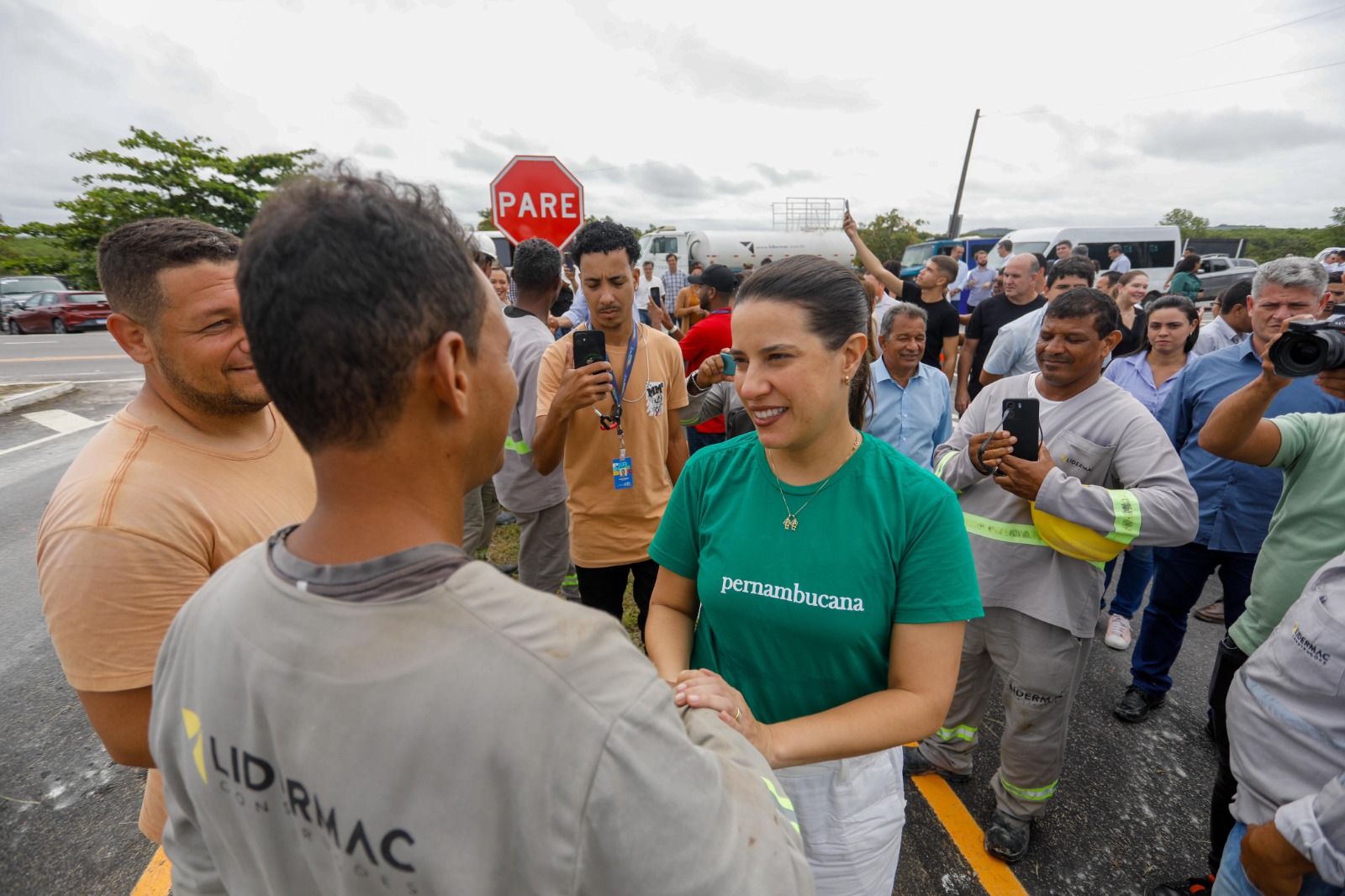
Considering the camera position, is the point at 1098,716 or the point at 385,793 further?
the point at 1098,716

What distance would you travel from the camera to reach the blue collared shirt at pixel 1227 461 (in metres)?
3.20

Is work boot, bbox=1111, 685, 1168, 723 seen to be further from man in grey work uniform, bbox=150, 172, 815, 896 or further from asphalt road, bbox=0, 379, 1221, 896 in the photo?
man in grey work uniform, bbox=150, 172, 815, 896

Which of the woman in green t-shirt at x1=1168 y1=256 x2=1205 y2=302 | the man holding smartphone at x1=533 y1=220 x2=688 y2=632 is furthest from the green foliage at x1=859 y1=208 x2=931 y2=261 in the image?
the man holding smartphone at x1=533 y1=220 x2=688 y2=632

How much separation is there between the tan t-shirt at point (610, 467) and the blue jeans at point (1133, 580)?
312cm

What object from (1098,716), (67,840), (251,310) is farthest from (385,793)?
(1098,716)

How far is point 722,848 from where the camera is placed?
713mm

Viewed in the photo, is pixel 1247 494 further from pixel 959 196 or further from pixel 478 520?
pixel 959 196

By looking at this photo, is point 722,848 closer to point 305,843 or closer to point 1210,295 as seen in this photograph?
point 305,843

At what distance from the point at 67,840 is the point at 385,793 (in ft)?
10.5

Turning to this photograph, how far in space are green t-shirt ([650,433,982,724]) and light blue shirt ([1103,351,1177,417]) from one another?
3.93m

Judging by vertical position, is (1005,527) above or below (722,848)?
below

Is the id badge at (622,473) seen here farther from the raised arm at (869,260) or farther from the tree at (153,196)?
the tree at (153,196)

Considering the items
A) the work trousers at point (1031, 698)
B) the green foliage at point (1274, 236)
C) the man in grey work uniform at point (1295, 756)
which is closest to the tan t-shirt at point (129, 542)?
the man in grey work uniform at point (1295, 756)

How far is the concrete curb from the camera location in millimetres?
10172
